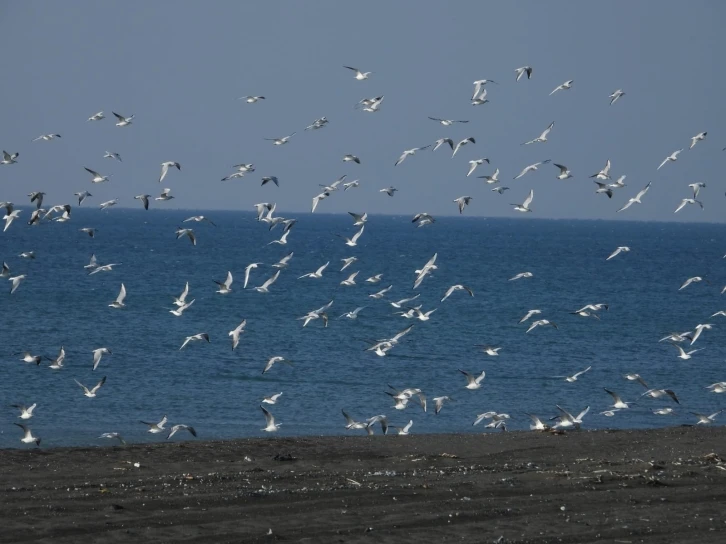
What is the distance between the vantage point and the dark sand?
13.7m

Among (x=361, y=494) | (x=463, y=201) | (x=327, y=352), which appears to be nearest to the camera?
(x=361, y=494)

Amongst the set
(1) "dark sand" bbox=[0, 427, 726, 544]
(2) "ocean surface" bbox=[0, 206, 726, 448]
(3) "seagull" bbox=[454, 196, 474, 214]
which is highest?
(3) "seagull" bbox=[454, 196, 474, 214]

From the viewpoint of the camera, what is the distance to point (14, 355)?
42438 mm

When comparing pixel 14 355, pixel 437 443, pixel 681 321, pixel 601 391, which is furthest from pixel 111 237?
pixel 437 443

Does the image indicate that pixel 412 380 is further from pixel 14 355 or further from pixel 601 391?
pixel 14 355

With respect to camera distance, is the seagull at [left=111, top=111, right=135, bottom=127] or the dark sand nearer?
the dark sand

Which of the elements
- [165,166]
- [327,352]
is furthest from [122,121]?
[327,352]

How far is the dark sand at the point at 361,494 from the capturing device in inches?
539

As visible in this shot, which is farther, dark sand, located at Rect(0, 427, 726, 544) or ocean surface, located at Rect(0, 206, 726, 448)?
ocean surface, located at Rect(0, 206, 726, 448)

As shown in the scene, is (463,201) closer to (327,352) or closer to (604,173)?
(604,173)

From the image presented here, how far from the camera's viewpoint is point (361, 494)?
15898mm

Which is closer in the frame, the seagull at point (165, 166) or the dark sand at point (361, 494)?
the dark sand at point (361, 494)

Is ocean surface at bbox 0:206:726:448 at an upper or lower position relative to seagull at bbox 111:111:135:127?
lower

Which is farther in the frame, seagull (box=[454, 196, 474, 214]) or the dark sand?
seagull (box=[454, 196, 474, 214])
